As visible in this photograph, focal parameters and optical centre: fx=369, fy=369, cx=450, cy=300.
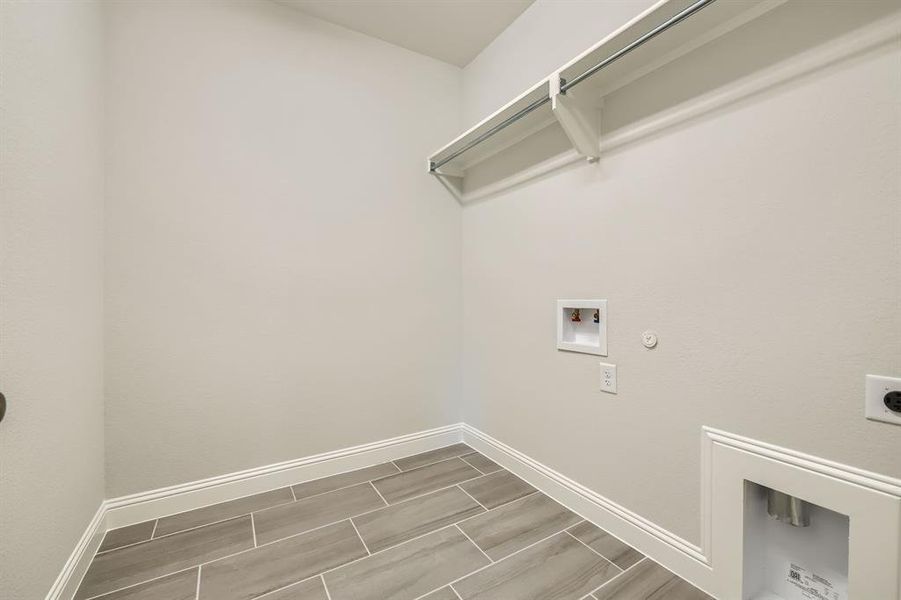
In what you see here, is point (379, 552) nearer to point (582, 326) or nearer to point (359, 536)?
point (359, 536)

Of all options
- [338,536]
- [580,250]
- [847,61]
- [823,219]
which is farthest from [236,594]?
[847,61]

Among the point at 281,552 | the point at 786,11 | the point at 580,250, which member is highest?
the point at 786,11

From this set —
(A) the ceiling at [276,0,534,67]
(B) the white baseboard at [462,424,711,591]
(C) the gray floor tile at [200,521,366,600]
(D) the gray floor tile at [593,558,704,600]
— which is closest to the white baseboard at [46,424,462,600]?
(C) the gray floor tile at [200,521,366,600]

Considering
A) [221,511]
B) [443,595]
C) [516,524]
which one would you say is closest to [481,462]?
[516,524]

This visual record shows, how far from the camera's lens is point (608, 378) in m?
1.52

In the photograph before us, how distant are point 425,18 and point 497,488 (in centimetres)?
254

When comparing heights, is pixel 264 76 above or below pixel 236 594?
above

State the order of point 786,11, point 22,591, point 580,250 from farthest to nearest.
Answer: point 580,250
point 786,11
point 22,591

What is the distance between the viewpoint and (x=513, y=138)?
1992mm

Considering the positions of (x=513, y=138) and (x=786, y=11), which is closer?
(x=786, y=11)

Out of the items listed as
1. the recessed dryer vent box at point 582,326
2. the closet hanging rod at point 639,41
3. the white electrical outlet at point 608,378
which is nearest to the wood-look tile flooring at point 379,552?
the white electrical outlet at point 608,378

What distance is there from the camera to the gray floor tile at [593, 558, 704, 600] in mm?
1207

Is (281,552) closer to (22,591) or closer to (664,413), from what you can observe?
(22,591)

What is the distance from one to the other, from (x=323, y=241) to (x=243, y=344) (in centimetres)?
66
